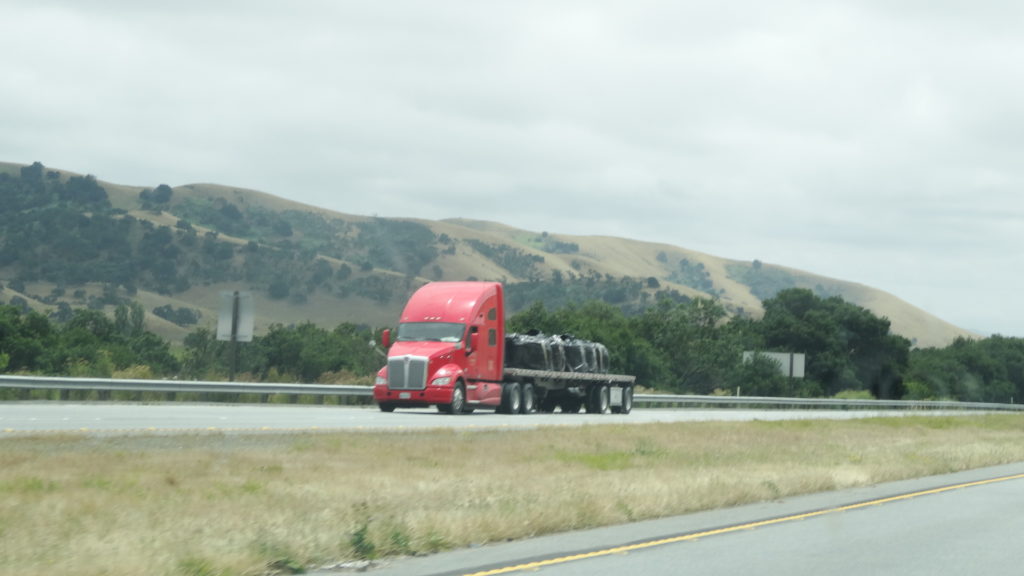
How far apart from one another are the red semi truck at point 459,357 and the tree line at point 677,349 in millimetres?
24798

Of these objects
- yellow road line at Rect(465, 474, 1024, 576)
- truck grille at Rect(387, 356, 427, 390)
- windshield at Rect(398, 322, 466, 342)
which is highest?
windshield at Rect(398, 322, 466, 342)

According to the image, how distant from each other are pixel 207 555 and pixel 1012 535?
327 inches

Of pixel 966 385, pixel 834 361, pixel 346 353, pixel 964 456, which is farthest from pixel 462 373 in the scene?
pixel 966 385

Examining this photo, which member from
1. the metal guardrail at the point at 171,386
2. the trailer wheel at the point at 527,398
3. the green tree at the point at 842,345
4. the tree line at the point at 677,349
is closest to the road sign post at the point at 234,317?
the metal guardrail at the point at 171,386

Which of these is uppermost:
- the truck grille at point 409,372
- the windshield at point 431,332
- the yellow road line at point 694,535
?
the windshield at point 431,332

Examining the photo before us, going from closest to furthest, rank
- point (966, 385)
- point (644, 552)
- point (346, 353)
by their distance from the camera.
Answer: point (644, 552)
point (346, 353)
point (966, 385)

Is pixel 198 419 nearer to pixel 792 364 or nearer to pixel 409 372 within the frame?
pixel 409 372

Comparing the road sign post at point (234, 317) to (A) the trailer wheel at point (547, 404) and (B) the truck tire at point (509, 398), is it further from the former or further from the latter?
(A) the trailer wheel at point (547, 404)

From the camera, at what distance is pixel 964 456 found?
85.6ft

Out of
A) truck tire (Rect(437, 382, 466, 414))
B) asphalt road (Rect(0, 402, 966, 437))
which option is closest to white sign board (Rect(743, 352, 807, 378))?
asphalt road (Rect(0, 402, 966, 437))

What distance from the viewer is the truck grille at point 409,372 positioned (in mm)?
35531

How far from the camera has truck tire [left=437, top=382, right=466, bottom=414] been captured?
35625 millimetres

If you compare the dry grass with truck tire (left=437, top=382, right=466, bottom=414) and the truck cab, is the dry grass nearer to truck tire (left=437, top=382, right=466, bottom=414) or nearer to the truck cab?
truck tire (left=437, top=382, right=466, bottom=414)

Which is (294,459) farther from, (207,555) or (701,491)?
(207,555)
